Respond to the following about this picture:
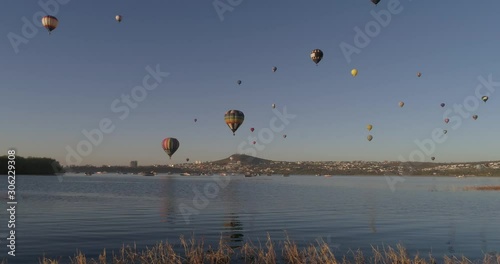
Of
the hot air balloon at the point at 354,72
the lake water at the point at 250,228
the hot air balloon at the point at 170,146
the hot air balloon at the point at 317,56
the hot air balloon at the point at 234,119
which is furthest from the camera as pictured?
the hot air balloon at the point at 354,72

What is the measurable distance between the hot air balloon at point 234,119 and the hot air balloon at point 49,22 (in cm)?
2993

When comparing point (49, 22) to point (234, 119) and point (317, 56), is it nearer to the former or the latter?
point (234, 119)

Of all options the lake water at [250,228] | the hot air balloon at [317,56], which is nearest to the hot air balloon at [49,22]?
the lake water at [250,228]

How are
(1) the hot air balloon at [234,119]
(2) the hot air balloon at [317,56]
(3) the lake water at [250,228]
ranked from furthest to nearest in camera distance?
(2) the hot air balloon at [317,56] → (1) the hot air balloon at [234,119] → (3) the lake water at [250,228]

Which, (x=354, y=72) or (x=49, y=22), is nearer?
(x=49, y=22)

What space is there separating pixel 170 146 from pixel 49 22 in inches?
1190

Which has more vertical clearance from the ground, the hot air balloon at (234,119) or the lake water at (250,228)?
the hot air balloon at (234,119)

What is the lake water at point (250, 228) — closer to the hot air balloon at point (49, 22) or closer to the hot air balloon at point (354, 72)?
the hot air balloon at point (49, 22)

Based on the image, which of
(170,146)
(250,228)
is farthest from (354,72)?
(250,228)

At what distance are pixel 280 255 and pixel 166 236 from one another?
1198 cm

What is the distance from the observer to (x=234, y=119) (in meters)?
72.4

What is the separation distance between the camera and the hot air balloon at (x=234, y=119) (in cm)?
7244

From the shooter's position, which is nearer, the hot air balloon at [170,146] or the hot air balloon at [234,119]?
the hot air balloon at [234,119]

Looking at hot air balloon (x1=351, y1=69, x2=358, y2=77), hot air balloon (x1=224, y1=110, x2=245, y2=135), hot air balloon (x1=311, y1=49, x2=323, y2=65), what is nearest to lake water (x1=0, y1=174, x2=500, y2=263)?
hot air balloon (x1=224, y1=110, x2=245, y2=135)
